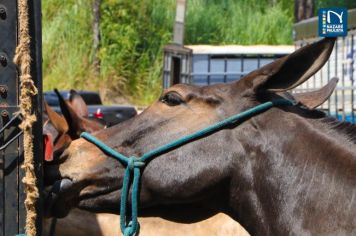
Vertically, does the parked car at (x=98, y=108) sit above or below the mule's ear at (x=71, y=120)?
below

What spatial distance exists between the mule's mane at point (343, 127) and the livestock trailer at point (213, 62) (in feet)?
46.1

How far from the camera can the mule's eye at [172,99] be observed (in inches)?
146

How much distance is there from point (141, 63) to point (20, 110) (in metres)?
25.1

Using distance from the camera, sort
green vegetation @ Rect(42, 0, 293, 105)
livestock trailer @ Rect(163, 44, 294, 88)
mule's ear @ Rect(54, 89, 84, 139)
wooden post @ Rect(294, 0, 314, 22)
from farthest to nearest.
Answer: wooden post @ Rect(294, 0, 314, 22) < green vegetation @ Rect(42, 0, 293, 105) < livestock trailer @ Rect(163, 44, 294, 88) < mule's ear @ Rect(54, 89, 84, 139)

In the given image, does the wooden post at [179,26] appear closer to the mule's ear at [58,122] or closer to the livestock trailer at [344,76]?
the livestock trailer at [344,76]

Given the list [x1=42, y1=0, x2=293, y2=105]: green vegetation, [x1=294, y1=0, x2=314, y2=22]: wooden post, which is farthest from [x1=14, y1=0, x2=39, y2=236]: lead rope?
[x1=294, y1=0, x2=314, y2=22]: wooden post

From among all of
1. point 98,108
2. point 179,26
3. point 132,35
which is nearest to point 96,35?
point 132,35

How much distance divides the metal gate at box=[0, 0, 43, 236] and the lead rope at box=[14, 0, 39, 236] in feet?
0.13

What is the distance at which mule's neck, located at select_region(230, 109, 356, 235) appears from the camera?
3447 millimetres

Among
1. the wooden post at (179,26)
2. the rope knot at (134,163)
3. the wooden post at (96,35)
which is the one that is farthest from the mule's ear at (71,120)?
the wooden post at (96,35)

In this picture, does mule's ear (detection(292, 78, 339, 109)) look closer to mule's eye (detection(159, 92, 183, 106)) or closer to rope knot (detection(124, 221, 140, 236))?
mule's eye (detection(159, 92, 183, 106))

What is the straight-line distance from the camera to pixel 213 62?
18188 mm

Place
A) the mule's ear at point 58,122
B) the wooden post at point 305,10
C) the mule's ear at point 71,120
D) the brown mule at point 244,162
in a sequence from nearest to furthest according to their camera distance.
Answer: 1. the brown mule at point 244,162
2. the mule's ear at point 71,120
3. the mule's ear at point 58,122
4. the wooden post at point 305,10

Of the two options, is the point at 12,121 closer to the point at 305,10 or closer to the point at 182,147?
the point at 182,147
